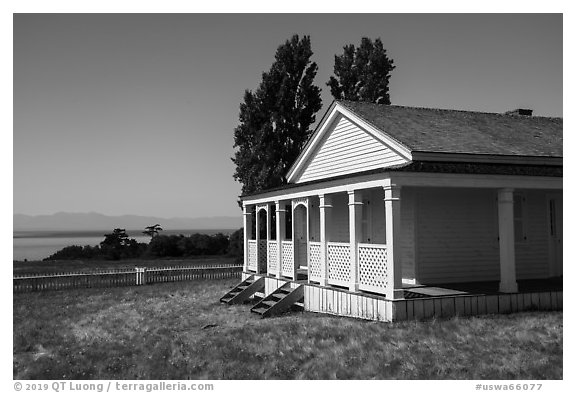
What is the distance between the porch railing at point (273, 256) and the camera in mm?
18703

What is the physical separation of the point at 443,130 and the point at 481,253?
3.74m

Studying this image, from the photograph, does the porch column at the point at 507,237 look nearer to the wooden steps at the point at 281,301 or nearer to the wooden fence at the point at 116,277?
the wooden steps at the point at 281,301

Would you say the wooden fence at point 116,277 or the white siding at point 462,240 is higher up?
the white siding at point 462,240

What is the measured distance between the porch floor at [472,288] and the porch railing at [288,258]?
12.5 feet

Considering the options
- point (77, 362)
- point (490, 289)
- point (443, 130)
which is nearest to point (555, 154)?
point (443, 130)

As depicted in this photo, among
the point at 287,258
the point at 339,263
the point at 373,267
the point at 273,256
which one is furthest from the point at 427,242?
the point at 273,256

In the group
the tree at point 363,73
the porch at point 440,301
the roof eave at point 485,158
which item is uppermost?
the tree at point 363,73

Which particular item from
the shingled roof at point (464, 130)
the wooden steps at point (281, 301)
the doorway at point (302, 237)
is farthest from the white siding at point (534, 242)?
the doorway at point (302, 237)

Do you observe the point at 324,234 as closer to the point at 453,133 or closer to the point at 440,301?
the point at 440,301

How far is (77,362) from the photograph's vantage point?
36.8ft

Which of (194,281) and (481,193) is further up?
(481,193)

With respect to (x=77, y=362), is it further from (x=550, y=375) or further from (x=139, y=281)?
(x=139, y=281)

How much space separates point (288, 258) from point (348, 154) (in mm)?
3825

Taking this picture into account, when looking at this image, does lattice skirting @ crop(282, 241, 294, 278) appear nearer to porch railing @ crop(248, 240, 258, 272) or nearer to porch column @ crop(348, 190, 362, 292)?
porch railing @ crop(248, 240, 258, 272)
